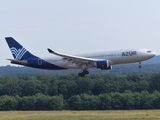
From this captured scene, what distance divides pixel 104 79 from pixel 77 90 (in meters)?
14.0

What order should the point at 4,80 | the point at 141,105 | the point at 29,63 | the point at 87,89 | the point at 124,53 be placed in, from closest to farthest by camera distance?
the point at 124,53
the point at 29,63
the point at 141,105
the point at 87,89
the point at 4,80

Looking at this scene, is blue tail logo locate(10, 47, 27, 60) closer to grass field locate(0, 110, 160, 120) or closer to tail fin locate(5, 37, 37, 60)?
tail fin locate(5, 37, 37, 60)

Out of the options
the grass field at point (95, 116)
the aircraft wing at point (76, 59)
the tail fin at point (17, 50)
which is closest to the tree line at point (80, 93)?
the grass field at point (95, 116)

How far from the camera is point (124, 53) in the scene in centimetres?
6400

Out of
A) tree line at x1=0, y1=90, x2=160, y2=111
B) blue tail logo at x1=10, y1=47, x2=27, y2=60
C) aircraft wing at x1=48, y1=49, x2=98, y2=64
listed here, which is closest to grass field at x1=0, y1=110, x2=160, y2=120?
aircraft wing at x1=48, y1=49, x2=98, y2=64

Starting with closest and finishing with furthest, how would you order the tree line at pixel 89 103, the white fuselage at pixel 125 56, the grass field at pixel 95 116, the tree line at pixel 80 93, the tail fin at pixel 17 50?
1. the grass field at pixel 95 116
2. the white fuselage at pixel 125 56
3. the tail fin at pixel 17 50
4. the tree line at pixel 89 103
5. the tree line at pixel 80 93

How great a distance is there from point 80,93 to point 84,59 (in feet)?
201

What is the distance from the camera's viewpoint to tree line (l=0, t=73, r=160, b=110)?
99125 millimetres

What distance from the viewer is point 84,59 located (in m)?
A: 64.1

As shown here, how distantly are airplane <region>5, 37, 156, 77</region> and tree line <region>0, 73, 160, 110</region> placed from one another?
1269 inches

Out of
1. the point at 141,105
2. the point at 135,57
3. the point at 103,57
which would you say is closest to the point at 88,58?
the point at 103,57

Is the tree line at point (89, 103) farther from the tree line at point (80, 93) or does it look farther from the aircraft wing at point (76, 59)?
the aircraft wing at point (76, 59)

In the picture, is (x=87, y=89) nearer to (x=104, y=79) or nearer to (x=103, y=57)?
(x=104, y=79)

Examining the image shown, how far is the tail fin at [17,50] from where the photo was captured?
7011 centimetres
